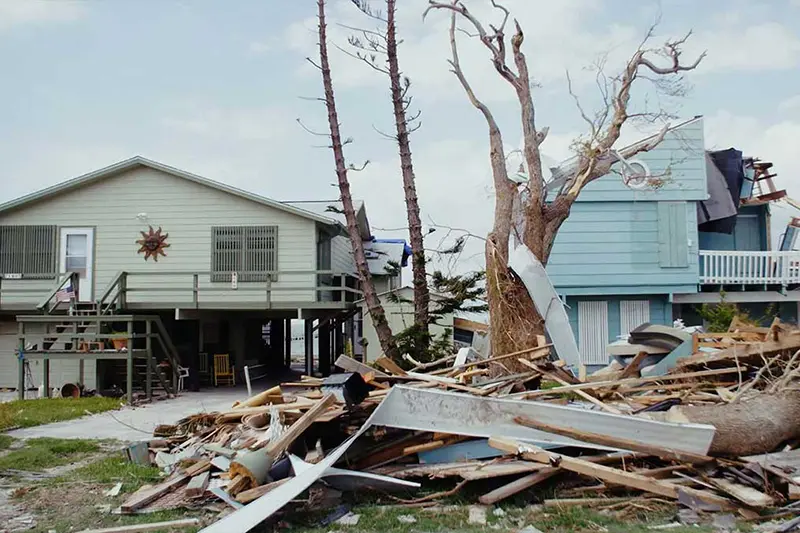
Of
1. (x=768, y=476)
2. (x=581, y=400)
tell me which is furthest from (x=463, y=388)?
(x=768, y=476)

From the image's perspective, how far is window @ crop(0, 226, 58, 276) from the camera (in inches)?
716

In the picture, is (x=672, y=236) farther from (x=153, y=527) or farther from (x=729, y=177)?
(x=153, y=527)

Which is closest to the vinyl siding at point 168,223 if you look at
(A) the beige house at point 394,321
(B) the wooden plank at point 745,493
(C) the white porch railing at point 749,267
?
(A) the beige house at point 394,321

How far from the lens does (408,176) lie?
15.5 m


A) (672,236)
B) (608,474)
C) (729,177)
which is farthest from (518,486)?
(729,177)

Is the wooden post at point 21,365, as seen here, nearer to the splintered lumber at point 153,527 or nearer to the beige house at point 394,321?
the beige house at point 394,321

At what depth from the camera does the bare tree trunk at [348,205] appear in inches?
605

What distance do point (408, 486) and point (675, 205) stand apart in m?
14.7

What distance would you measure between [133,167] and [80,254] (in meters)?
2.58

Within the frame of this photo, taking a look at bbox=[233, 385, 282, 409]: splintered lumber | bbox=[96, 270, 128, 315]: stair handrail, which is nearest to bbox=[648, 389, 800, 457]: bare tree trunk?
bbox=[233, 385, 282, 409]: splintered lumber

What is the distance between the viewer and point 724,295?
18078 millimetres

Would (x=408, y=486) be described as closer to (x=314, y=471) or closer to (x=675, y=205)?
(x=314, y=471)

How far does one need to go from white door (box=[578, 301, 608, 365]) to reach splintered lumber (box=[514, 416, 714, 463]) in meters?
13.1

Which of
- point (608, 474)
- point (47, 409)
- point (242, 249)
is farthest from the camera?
point (242, 249)
